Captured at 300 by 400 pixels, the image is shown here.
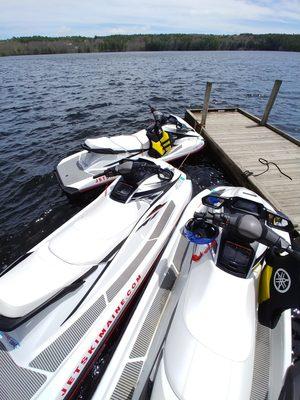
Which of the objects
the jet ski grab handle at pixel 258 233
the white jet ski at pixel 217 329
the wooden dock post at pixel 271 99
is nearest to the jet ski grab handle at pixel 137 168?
the white jet ski at pixel 217 329

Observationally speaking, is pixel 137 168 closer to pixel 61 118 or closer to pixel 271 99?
pixel 271 99

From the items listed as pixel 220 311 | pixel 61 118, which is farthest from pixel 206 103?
pixel 220 311

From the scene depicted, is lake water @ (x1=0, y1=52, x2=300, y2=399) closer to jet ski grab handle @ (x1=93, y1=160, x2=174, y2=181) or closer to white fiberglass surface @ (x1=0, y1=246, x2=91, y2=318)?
white fiberglass surface @ (x1=0, y1=246, x2=91, y2=318)

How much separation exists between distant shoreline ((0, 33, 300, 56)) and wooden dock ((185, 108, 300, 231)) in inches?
2949

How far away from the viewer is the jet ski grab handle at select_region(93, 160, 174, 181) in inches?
183

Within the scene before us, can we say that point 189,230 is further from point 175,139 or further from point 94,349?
point 175,139

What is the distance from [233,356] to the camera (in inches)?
91.1

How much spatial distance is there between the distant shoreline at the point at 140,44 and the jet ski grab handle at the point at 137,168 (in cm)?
8000

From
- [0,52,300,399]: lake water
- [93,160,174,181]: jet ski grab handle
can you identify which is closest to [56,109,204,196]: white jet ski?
[0,52,300,399]: lake water

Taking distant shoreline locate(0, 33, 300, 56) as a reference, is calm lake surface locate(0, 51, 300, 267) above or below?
above

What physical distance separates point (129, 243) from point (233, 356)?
91.3 inches

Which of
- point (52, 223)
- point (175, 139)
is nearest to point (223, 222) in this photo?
point (52, 223)

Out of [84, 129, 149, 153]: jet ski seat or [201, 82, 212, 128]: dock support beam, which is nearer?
[84, 129, 149, 153]: jet ski seat

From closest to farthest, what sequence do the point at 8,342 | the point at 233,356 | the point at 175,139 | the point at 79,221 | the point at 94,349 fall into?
the point at 233,356 → the point at 8,342 → the point at 94,349 → the point at 79,221 → the point at 175,139
